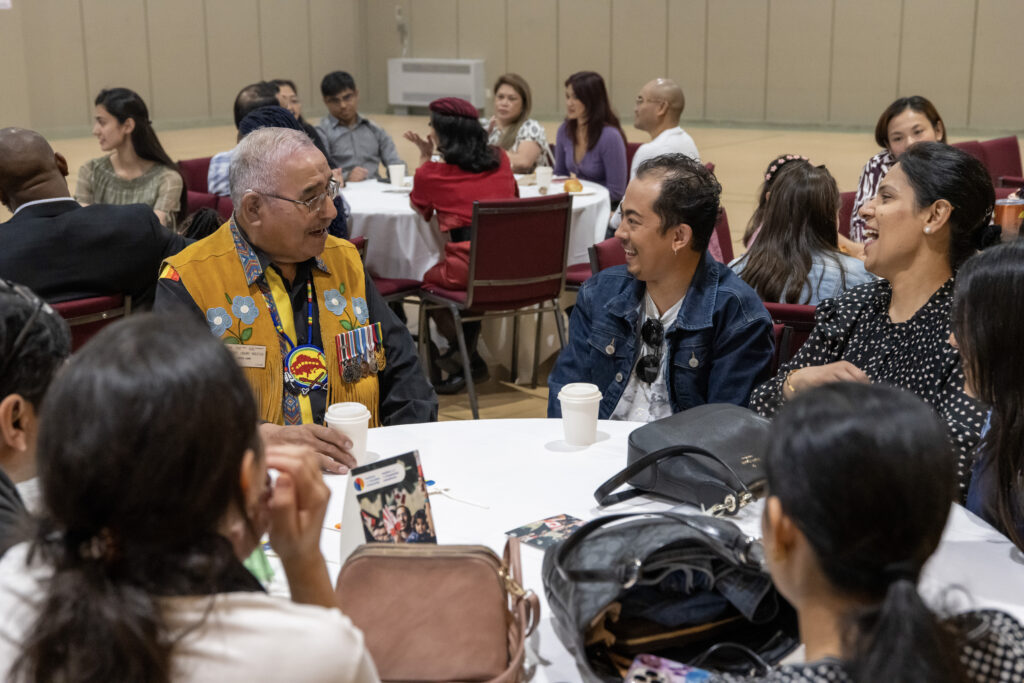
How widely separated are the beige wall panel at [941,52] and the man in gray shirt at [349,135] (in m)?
8.05

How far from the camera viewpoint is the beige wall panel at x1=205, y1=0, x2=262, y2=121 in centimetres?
1448

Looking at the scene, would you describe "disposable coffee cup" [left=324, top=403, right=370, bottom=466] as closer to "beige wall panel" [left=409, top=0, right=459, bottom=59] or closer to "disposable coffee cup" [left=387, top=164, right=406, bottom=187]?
"disposable coffee cup" [left=387, top=164, right=406, bottom=187]

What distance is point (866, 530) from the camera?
1046mm

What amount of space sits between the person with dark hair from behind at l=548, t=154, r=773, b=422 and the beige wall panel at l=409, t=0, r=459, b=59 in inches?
528

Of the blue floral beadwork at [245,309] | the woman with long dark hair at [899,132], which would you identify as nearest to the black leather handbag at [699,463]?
the blue floral beadwork at [245,309]

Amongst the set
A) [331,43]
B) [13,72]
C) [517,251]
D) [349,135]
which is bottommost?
[517,251]

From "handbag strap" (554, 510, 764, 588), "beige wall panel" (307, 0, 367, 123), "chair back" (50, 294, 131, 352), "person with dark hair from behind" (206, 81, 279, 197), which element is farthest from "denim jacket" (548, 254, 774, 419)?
"beige wall panel" (307, 0, 367, 123)

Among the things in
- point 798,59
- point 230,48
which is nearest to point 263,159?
point 798,59

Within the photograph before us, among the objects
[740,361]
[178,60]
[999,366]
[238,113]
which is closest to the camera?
[999,366]

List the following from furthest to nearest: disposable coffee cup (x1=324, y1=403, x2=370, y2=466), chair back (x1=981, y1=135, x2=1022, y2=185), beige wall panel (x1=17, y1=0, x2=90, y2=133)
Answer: beige wall panel (x1=17, y1=0, x2=90, y2=133), chair back (x1=981, y1=135, x2=1022, y2=185), disposable coffee cup (x1=324, y1=403, x2=370, y2=466)

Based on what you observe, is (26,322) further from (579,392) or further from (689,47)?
(689,47)

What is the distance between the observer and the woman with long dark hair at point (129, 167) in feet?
18.7

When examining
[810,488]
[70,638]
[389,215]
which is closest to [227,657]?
[70,638]

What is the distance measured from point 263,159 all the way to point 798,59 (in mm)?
12114
